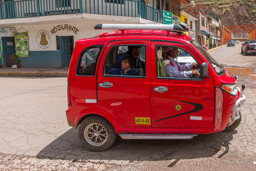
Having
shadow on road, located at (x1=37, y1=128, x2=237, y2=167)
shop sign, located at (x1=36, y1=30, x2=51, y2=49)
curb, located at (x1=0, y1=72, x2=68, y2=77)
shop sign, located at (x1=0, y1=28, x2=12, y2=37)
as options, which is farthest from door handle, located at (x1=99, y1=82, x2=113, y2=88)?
shop sign, located at (x1=0, y1=28, x2=12, y2=37)

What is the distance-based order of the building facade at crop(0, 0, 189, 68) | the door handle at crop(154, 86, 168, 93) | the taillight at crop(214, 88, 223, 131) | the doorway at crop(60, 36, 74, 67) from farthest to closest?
the doorway at crop(60, 36, 74, 67) < the building facade at crop(0, 0, 189, 68) < the door handle at crop(154, 86, 168, 93) < the taillight at crop(214, 88, 223, 131)

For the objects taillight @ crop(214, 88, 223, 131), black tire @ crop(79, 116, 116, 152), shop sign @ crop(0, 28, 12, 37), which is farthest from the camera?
shop sign @ crop(0, 28, 12, 37)

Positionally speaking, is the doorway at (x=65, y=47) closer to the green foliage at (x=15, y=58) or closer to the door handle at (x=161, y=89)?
the green foliage at (x=15, y=58)

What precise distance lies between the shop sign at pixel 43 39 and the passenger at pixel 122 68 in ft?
45.5

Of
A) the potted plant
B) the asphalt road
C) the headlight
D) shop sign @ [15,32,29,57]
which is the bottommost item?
the asphalt road

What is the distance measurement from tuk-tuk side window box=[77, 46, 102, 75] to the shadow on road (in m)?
1.30

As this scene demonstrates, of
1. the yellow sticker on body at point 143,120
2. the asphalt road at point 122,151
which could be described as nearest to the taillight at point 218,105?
the asphalt road at point 122,151

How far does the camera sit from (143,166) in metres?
3.45

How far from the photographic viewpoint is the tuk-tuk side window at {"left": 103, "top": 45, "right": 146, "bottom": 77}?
3.80 metres

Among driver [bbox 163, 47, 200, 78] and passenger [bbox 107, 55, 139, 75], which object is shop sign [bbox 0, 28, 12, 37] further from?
driver [bbox 163, 47, 200, 78]

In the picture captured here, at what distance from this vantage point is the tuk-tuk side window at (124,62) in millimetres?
3803

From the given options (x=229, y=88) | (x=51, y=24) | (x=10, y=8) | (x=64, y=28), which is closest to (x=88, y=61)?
(x=229, y=88)

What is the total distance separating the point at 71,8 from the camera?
15.2m

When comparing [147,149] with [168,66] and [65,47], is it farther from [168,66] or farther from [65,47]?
[65,47]
